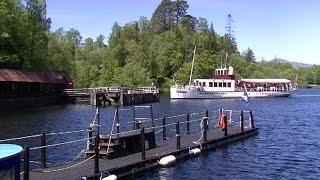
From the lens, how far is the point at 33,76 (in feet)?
299

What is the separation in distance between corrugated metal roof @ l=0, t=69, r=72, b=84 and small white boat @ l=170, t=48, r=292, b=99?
101ft

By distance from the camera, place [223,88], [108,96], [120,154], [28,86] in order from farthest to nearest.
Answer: [223,88]
[108,96]
[28,86]
[120,154]

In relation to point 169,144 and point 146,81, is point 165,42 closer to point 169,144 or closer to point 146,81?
point 146,81

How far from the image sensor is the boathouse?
82188 mm

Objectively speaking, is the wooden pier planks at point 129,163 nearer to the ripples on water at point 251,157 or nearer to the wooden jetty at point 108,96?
the ripples on water at point 251,157

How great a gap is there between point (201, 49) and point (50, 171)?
156190mm

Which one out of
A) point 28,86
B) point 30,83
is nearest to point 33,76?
point 30,83

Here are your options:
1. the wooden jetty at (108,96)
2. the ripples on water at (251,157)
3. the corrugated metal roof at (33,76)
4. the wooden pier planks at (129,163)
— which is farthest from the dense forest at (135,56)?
the wooden pier planks at (129,163)

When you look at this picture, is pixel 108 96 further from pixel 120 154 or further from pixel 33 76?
pixel 120 154

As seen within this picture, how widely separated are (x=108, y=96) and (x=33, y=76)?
48.6 ft

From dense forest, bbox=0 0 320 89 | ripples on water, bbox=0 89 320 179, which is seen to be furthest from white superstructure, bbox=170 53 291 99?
ripples on water, bbox=0 89 320 179

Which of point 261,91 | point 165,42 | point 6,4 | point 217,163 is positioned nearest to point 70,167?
point 217,163

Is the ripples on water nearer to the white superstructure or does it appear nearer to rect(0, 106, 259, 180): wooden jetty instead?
rect(0, 106, 259, 180): wooden jetty

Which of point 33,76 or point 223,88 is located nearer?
point 33,76
